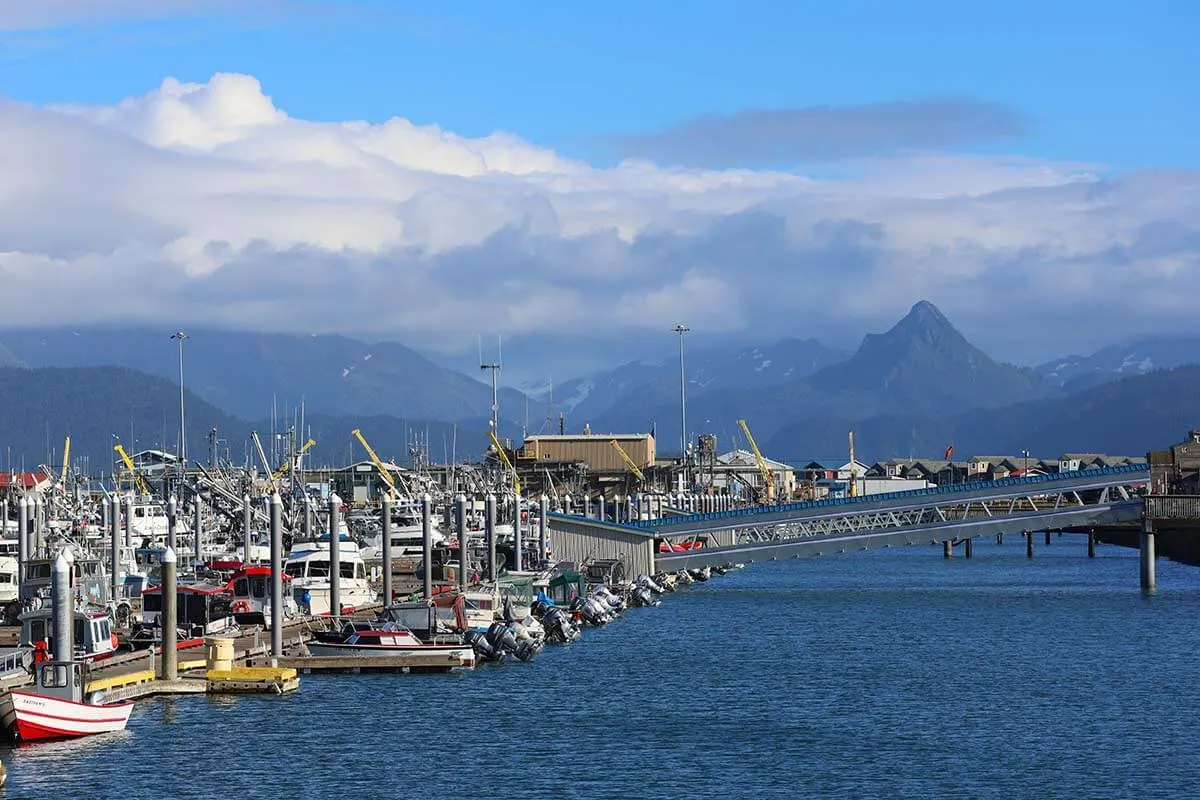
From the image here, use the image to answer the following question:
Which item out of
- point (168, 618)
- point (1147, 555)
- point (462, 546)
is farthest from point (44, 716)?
point (1147, 555)

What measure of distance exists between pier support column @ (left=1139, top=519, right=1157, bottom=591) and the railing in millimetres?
690

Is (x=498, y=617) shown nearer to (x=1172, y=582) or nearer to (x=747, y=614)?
(x=747, y=614)

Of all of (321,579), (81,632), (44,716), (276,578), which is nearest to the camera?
(44,716)

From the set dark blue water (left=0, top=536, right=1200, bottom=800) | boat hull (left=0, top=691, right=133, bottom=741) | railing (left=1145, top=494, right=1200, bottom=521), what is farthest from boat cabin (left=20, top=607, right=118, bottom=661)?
railing (left=1145, top=494, right=1200, bottom=521)

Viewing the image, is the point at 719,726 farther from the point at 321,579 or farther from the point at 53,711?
the point at 321,579

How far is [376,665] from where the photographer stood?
72.2m

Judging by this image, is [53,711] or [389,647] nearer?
[53,711]

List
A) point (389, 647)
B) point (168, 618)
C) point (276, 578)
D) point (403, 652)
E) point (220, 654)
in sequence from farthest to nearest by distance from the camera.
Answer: point (389, 647)
point (403, 652)
point (276, 578)
point (220, 654)
point (168, 618)

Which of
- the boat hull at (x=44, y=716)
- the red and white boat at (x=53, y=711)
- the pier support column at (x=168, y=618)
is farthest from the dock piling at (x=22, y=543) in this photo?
the boat hull at (x=44, y=716)

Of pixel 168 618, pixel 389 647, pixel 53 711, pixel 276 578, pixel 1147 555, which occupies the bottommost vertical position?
pixel 53 711

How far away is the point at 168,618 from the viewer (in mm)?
62156

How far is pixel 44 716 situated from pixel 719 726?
70.1ft

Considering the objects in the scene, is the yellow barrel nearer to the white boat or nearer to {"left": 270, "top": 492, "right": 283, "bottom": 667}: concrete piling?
{"left": 270, "top": 492, "right": 283, "bottom": 667}: concrete piling

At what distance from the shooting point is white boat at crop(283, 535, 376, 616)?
89312mm
